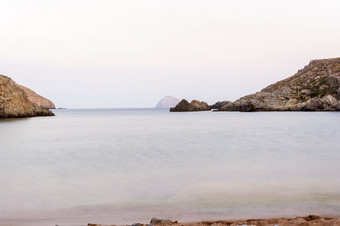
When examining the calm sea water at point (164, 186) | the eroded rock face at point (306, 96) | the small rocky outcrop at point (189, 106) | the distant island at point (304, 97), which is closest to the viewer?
the calm sea water at point (164, 186)

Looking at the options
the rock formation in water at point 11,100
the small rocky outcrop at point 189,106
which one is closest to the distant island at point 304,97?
the small rocky outcrop at point 189,106

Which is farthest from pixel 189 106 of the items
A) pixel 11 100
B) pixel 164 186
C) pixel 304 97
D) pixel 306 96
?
pixel 164 186

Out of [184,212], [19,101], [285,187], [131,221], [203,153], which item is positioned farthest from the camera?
[19,101]

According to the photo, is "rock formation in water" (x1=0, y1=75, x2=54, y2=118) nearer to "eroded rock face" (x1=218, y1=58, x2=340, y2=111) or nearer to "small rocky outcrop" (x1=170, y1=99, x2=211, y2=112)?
"small rocky outcrop" (x1=170, y1=99, x2=211, y2=112)

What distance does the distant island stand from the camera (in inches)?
5017

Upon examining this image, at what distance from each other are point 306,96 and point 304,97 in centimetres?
115

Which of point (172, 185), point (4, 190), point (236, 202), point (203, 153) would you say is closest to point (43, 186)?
point (4, 190)

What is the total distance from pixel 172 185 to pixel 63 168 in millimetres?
9165

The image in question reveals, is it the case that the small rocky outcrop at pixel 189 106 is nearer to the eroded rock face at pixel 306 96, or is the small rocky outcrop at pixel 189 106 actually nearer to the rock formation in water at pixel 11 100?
the eroded rock face at pixel 306 96

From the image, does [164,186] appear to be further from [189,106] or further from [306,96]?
[189,106]

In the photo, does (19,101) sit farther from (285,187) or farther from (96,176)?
(285,187)

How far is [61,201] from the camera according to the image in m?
12.8

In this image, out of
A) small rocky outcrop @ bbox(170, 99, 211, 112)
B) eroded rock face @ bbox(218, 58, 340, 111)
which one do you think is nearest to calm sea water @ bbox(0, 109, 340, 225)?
eroded rock face @ bbox(218, 58, 340, 111)

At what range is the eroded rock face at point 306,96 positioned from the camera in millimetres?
126713
